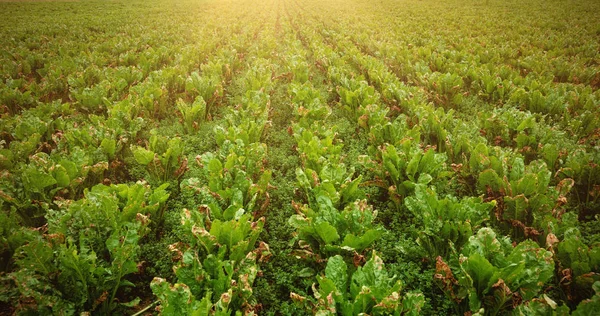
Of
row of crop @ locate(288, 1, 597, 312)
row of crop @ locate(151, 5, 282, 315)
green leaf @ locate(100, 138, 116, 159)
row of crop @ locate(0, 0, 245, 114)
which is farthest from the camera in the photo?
row of crop @ locate(0, 0, 245, 114)

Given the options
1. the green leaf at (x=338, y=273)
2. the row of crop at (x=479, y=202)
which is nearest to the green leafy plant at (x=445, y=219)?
the row of crop at (x=479, y=202)

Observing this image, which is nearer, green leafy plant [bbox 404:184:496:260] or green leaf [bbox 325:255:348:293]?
green leaf [bbox 325:255:348:293]

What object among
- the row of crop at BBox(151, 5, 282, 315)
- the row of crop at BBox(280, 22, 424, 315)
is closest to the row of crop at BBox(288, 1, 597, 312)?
the row of crop at BBox(280, 22, 424, 315)

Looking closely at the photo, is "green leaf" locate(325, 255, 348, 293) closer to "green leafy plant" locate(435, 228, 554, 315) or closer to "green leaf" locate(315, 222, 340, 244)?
"green leaf" locate(315, 222, 340, 244)

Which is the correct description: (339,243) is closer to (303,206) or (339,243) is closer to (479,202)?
(303,206)

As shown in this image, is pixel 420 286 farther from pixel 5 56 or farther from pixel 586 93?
pixel 5 56

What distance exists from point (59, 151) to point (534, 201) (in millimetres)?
5683

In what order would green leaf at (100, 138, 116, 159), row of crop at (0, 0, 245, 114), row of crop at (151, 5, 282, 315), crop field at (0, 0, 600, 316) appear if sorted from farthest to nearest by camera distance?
row of crop at (0, 0, 245, 114)
green leaf at (100, 138, 116, 159)
crop field at (0, 0, 600, 316)
row of crop at (151, 5, 282, 315)

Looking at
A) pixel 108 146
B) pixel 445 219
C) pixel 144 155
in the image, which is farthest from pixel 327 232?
pixel 108 146

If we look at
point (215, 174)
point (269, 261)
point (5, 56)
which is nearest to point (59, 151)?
point (215, 174)

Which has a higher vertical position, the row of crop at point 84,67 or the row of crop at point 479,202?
the row of crop at point 479,202

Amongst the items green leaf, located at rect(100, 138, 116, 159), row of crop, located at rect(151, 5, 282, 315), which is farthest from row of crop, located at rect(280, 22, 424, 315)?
green leaf, located at rect(100, 138, 116, 159)

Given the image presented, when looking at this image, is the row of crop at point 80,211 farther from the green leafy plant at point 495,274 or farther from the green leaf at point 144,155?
the green leafy plant at point 495,274

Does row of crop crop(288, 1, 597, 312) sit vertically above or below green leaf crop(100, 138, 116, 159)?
above
